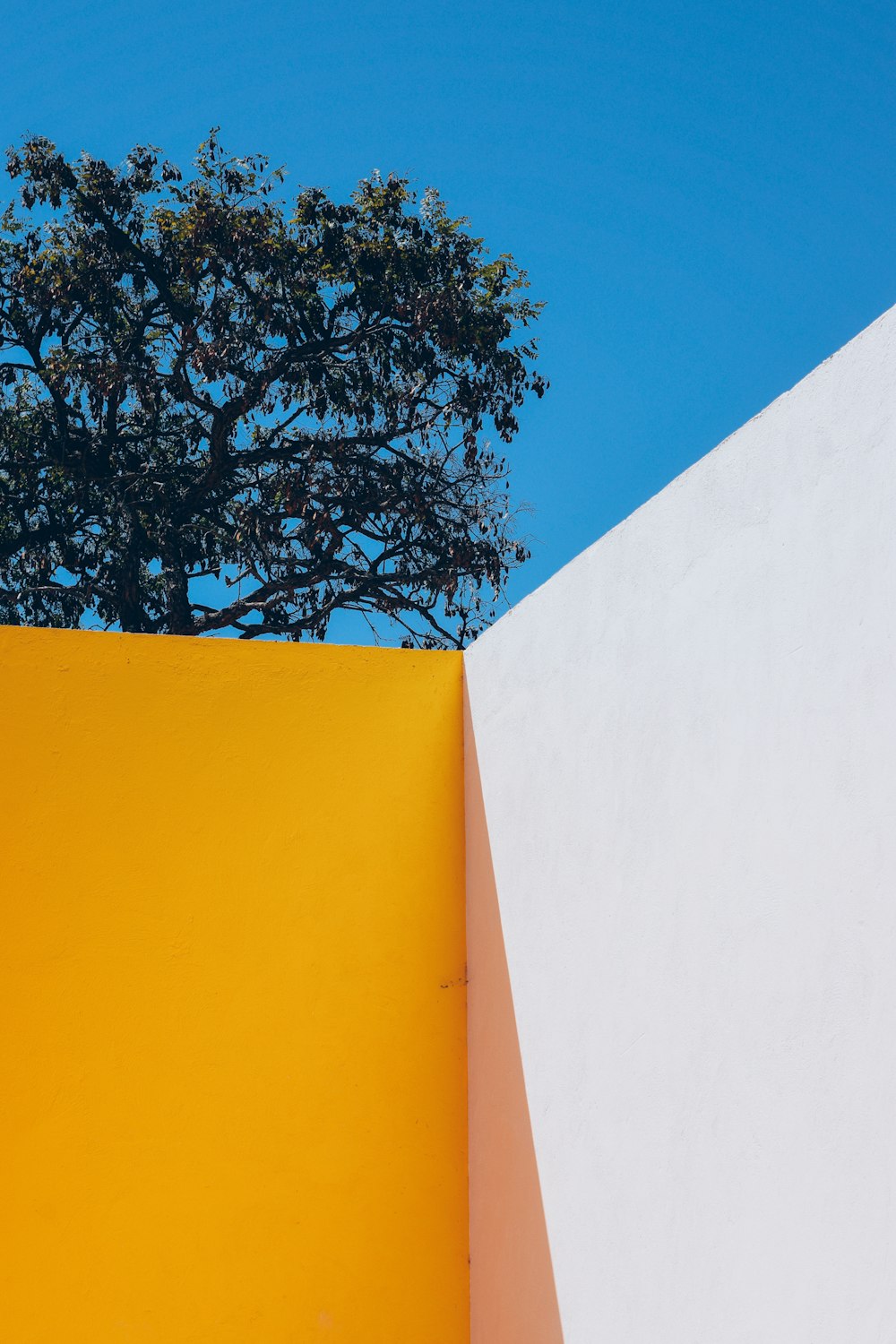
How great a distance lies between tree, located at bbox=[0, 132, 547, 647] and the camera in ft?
37.0

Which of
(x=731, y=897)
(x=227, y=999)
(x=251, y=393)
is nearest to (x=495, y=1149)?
(x=227, y=999)

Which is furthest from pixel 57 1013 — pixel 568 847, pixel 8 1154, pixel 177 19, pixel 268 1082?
pixel 177 19

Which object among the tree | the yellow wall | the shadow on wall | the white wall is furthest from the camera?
the tree

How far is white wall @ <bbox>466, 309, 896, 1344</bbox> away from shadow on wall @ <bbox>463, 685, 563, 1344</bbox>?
0.12 m

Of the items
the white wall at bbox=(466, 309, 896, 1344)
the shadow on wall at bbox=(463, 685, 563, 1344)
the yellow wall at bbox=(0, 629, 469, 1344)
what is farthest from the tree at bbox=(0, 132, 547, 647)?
the white wall at bbox=(466, 309, 896, 1344)

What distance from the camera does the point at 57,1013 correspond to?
3.59 metres

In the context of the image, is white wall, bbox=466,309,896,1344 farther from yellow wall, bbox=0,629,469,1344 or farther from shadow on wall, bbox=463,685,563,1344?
yellow wall, bbox=0,629,469,1344

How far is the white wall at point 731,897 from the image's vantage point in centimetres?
192

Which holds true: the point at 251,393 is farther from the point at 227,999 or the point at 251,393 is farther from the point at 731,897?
the point at 731,897

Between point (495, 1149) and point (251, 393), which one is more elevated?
point (251, 393)

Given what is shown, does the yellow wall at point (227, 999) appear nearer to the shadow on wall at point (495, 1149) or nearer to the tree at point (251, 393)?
the shadow on wall at point (495, 1149)

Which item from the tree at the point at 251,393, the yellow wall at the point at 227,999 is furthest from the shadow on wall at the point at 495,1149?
the tree at the point at 251,393

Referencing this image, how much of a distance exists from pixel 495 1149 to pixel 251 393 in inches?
356

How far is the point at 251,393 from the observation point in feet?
37.6
